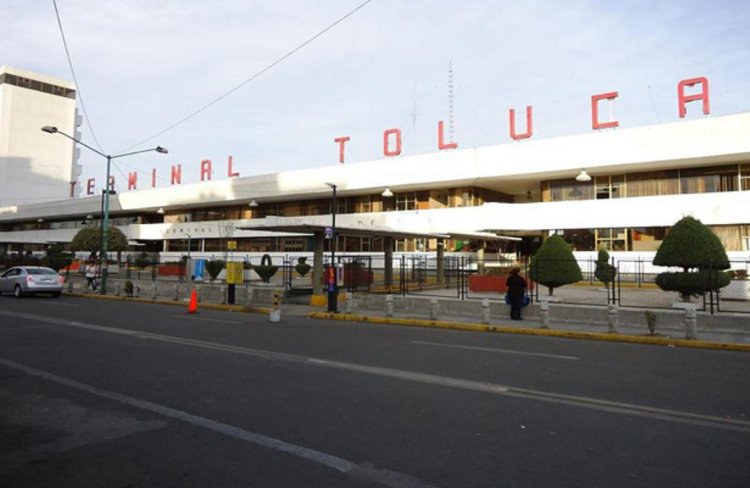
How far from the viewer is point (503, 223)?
127 ft

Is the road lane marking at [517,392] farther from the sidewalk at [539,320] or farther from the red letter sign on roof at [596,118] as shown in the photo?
the red letter sign on roof at [596,118]

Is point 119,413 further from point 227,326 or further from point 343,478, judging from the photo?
point 227,326

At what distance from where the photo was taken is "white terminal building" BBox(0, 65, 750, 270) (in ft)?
103

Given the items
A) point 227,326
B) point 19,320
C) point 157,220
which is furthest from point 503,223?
point 157,220

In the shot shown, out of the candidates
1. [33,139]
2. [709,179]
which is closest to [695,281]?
[709,179]

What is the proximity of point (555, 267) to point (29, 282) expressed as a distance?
2287cm

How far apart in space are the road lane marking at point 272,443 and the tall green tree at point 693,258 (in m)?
14.9

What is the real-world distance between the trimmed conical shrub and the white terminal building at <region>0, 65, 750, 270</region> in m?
6.42

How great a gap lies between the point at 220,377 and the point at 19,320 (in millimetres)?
10480

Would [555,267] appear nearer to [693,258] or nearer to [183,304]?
[693,258]

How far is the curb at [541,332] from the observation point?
11.7m

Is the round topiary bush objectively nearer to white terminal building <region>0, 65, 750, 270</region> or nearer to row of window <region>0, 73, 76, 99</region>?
white terminal building <region>0, 65, 750, 270</region>

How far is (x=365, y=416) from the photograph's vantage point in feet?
18.6

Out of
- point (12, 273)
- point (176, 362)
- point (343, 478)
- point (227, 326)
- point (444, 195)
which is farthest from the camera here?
point (444, 195)
